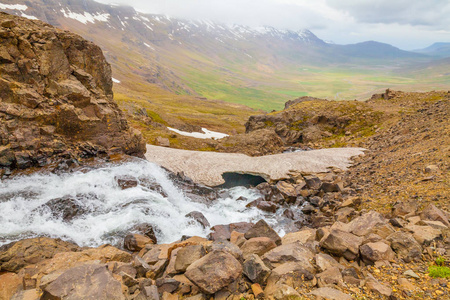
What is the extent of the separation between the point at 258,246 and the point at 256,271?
3150 millimetres

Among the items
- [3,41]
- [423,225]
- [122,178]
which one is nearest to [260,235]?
[423,225]

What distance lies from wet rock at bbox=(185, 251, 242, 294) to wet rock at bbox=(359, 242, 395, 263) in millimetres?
6684

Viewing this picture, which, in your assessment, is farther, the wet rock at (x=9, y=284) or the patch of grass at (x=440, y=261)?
the wet rock at (x=9, y=284)

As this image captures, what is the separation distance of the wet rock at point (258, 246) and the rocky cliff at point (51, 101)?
26.4 meters

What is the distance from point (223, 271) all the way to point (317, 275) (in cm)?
457

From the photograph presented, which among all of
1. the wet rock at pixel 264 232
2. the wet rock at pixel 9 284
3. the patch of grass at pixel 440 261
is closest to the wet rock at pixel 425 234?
the patch of grass at pixel 440 261

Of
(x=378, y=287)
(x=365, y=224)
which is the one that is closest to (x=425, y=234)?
(x=365, y=224)

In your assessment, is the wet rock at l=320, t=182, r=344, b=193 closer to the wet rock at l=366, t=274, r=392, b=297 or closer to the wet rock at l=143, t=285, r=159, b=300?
the wet rock at l=366, t=274, r=392, b=297

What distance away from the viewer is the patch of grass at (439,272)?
1109 cm

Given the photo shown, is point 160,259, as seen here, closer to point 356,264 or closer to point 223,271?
point 223,271

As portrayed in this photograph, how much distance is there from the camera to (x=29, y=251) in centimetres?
1648

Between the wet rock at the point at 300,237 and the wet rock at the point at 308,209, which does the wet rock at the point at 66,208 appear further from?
the wet rock at the point at 308,209

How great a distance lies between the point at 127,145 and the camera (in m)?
39.9

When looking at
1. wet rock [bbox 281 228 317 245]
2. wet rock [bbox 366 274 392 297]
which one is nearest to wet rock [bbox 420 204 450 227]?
wet rock [bbox 281 228 317 245]
